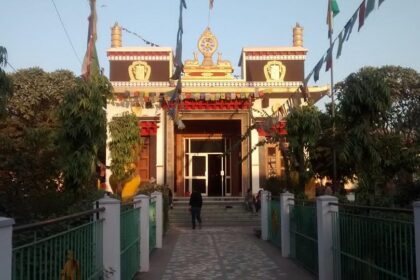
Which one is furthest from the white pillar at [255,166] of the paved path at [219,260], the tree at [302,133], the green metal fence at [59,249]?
the green metal fence at [59,249]

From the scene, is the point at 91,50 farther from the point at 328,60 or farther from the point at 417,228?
the point at 417,228

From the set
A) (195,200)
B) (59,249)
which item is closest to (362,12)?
(59,249)

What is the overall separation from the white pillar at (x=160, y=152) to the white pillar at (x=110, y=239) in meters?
19.0

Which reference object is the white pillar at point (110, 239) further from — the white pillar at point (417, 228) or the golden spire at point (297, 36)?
the golden spire at point (297, 36)

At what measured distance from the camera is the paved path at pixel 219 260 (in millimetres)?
10656

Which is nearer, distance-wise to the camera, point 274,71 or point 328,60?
point 328,60

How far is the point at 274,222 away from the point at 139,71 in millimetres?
14839

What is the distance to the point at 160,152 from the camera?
2672 cm

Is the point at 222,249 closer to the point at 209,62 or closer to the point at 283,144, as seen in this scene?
the point at 283,144

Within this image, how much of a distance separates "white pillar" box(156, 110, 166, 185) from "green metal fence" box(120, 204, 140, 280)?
15607mm

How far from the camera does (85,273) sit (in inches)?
235

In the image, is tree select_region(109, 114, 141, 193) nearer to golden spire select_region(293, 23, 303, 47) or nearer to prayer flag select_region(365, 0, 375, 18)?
golden spire select_region(293, 23, 303, 47)

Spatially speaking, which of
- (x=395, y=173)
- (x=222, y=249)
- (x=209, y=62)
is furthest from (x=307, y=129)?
(x=209, y=62)

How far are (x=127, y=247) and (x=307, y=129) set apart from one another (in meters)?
8.51
